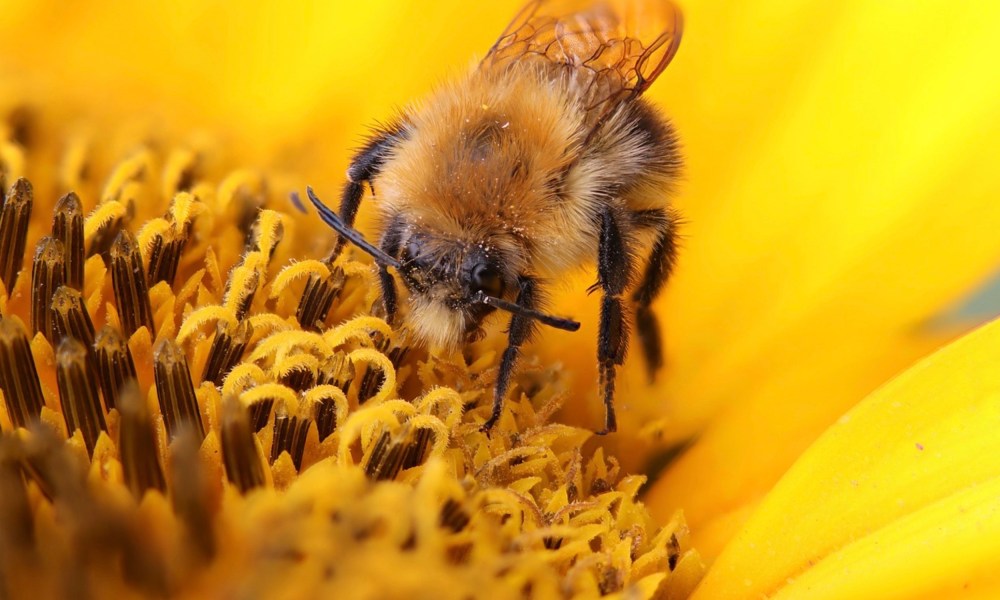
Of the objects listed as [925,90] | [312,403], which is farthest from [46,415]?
[925,90]

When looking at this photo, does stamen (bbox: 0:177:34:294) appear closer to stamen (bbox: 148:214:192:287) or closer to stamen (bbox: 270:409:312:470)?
stamen (bbox: 148:214:192:287)

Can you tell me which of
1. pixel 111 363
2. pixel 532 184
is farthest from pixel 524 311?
pixel 111 363

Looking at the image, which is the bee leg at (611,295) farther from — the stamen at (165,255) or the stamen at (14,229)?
the stamen at (14,229)

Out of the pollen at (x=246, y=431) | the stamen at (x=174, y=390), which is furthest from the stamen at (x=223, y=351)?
the stamen at (x=174, y=390)

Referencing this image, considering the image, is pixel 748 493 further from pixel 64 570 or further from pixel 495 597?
pixel 64 570

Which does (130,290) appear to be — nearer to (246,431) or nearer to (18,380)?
(18,380)

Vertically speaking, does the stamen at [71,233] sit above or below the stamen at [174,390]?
above
